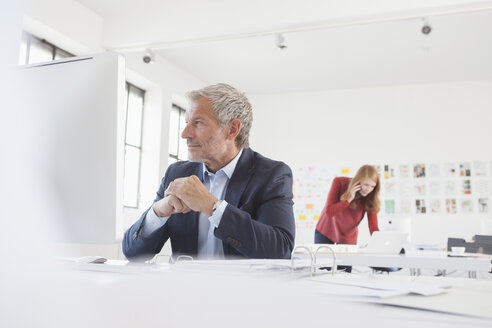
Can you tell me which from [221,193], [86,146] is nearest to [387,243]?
[221,193]

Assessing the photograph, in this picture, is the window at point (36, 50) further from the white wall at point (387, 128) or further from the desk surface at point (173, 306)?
the desk surface at point (173, 306)

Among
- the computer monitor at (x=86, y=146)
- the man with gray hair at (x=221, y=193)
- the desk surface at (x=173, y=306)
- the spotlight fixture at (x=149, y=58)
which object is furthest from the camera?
the spotlight fixture at (x=149, y=58)

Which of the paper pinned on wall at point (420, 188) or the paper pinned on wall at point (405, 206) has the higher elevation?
the paper pinned on wall at point (420, 188)

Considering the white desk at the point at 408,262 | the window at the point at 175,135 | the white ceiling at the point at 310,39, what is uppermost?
the white ceiling at the point at 310,39

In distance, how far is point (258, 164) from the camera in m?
1.71

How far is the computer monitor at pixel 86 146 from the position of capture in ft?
2.57

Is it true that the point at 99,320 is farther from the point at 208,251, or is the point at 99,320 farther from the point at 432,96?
the point at 432,96

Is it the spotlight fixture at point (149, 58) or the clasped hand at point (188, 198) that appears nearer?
the clasped hand at point (188, 198)

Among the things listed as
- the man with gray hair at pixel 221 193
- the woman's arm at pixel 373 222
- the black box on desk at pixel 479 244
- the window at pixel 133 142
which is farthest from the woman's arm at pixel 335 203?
the window at pixel 133 142

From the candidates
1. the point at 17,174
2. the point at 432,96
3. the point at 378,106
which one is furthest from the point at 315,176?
the point at 17,174

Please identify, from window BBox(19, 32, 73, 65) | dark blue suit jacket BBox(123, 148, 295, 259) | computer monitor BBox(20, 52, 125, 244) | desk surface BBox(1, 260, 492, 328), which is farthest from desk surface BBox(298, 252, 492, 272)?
window BBox(19, 32, 73, 65)

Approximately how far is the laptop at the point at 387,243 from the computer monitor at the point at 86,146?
94.8 inches

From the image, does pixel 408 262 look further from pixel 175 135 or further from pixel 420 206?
pixel 175 135

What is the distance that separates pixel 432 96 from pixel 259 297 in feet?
24.8
